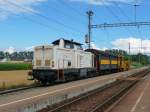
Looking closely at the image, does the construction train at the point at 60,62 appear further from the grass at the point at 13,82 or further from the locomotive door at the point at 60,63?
the grass at the point at 13,82

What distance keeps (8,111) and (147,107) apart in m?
6.40

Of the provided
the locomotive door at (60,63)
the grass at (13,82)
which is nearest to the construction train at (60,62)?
the locomotive door at (60,63)

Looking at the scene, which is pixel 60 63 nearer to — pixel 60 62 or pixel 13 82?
pixel 60 62

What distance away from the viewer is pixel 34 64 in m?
36.8

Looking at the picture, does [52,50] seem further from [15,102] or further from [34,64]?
[15,102]

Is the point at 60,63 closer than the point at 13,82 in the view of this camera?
Yes

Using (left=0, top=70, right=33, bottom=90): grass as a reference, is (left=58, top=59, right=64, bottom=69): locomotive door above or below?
above

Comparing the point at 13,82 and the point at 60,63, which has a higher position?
the point at 60,63

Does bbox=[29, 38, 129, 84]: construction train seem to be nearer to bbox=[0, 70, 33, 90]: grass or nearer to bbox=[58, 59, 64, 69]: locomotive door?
bbox=[58, 59, 64, 69]: locomotive door

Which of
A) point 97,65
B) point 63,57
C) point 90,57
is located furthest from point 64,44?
point 97,65

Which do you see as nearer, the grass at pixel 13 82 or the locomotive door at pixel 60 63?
the grass at pixel 13 82

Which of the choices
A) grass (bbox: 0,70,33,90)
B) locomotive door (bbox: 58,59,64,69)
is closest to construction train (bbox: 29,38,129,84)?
locomotive door (bbox: 58,59,64,69)

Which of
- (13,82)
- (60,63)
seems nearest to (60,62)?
(60,63)

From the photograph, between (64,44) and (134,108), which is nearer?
(134,108)
